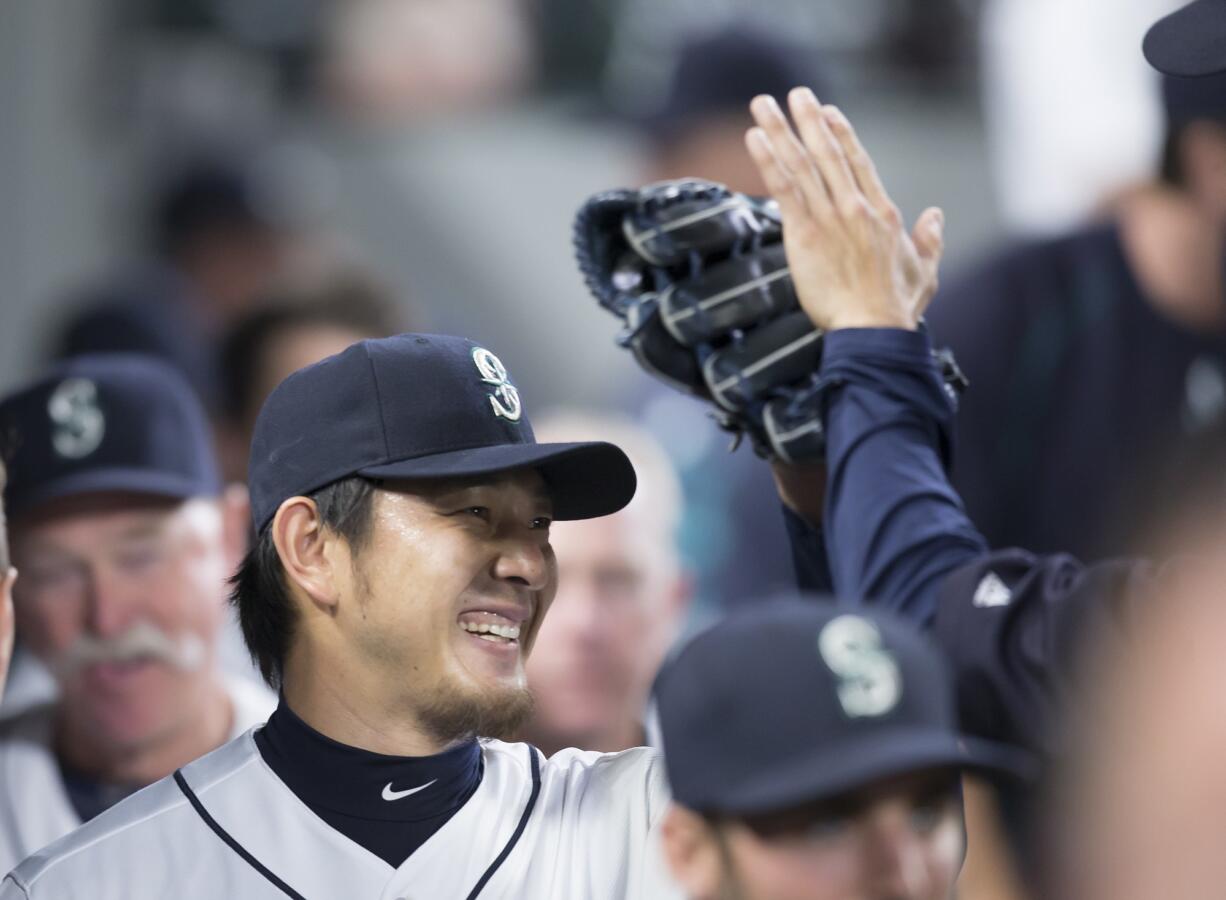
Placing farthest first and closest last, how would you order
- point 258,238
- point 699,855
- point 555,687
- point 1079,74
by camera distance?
1. point 258,238
2. point 1079,74
3. point 555,687
4. point 699,855

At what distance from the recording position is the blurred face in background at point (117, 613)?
9.48ft

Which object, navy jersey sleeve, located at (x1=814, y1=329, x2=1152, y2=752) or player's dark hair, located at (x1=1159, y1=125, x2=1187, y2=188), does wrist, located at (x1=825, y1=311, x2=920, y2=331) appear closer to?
navy jersey sleeve, located at (x1=814, y1=329, x2=1152, y2=752)

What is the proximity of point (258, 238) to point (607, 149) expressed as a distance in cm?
160

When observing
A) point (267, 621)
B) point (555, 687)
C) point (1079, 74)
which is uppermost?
point (1079, 74)

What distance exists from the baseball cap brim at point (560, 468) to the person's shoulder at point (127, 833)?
0.38 m

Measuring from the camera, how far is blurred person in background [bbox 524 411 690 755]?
3.23 meters

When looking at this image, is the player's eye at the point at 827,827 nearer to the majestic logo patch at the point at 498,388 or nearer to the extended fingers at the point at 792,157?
the majestic logo patch at the point at 498,388

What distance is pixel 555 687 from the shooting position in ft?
10.7

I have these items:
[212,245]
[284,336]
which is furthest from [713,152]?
[212,245]

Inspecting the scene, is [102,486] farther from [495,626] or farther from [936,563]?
[936,563]

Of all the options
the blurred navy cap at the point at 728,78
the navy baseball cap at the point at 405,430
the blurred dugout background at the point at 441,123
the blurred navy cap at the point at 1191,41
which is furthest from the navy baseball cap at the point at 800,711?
the blurred dugout background at the point at 441,123

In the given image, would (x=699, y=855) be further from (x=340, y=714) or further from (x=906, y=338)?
(x=906, y=338)

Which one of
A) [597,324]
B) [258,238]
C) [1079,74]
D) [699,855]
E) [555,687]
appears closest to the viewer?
[699,855]

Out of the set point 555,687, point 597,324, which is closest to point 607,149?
point 597,324
